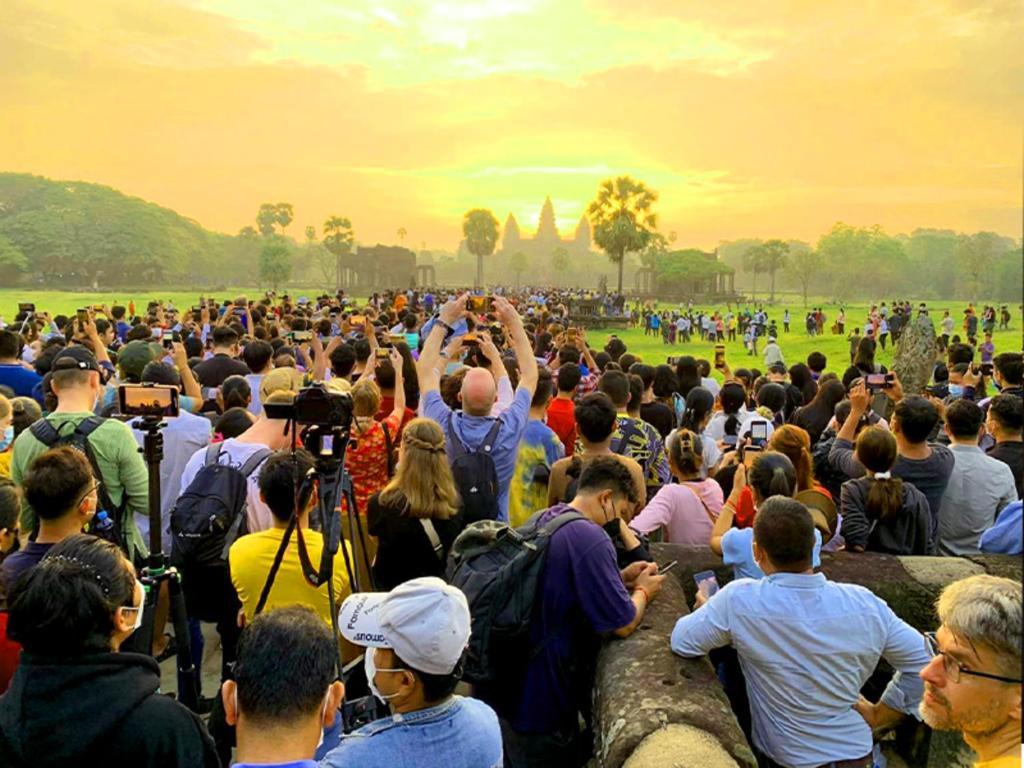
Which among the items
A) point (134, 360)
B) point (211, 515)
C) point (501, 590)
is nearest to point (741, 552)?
point (501, 590)

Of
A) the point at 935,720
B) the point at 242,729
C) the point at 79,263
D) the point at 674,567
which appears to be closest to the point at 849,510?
the point at 674,567

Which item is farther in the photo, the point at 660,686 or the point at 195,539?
the point at 195,539

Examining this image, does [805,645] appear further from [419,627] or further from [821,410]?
[821,410]

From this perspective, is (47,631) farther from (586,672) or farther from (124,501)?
(124,501)

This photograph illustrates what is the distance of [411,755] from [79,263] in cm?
9925

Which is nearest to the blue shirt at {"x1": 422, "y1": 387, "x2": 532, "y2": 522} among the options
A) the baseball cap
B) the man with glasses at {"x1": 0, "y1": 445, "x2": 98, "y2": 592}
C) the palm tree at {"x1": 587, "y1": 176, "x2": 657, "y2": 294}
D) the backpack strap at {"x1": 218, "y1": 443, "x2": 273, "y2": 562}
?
the backpack strap at {"x1": 218, "y1": 443, "x2": 273, "y2": 562}

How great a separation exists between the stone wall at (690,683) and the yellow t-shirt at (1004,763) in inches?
18.4

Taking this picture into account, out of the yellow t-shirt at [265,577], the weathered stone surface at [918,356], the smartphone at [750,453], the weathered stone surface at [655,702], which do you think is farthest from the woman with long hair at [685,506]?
the weathered stone surface at [918,356]

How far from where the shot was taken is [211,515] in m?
3.68

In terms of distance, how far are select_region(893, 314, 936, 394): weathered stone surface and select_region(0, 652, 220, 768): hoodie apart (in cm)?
1550

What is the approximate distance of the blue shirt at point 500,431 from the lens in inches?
162

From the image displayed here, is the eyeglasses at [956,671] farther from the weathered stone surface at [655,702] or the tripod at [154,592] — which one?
the tripod at [154,592]

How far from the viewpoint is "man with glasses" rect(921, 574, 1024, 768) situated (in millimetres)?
→ 1659

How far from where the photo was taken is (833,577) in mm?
3609
